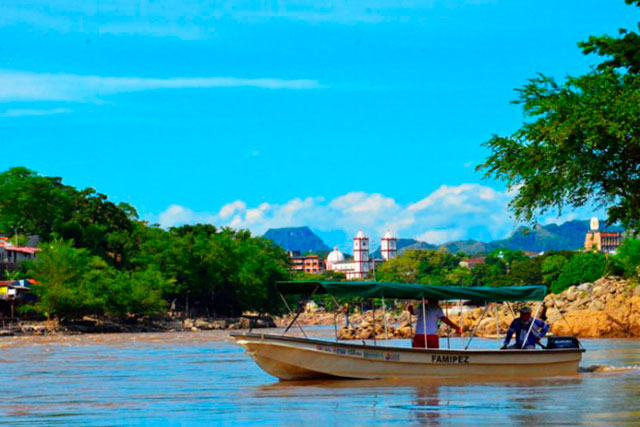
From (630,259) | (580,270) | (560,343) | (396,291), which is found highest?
(580,270)

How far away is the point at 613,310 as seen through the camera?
55750 mm

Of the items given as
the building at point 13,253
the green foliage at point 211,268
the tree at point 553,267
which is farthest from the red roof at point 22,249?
the tree at point 553,267

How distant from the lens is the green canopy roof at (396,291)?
66.4ft

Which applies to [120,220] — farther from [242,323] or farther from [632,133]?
[632,133]

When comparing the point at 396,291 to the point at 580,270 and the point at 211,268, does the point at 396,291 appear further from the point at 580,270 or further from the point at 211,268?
the point at 580,270

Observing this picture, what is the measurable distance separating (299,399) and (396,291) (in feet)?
14.4

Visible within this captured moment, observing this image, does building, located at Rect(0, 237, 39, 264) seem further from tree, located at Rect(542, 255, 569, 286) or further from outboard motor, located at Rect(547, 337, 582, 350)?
tree, located at Rect(542, 255, 569, 286)

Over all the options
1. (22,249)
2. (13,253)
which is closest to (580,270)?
(22,249)

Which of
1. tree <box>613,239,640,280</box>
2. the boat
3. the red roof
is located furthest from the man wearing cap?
the red roof

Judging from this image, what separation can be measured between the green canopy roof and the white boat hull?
1124mm

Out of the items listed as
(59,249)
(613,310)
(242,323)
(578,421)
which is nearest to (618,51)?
(578,421)

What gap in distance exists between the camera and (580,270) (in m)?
129

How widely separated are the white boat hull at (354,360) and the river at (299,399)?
38 cm

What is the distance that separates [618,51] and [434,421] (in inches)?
564
